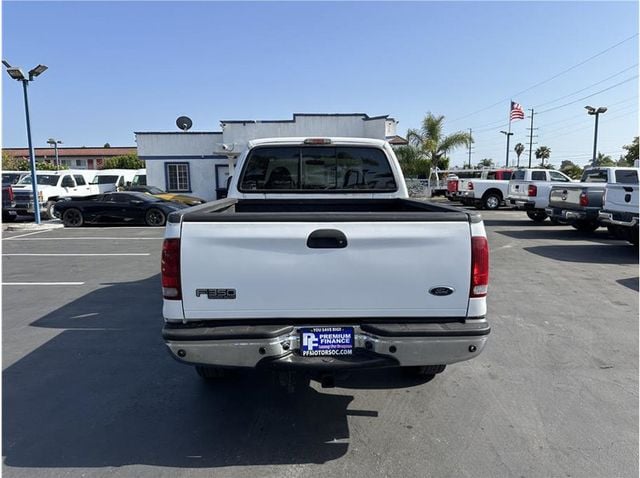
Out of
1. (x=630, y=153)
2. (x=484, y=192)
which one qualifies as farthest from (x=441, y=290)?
(x=630, y=153)

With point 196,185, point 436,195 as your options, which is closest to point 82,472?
point 196,185

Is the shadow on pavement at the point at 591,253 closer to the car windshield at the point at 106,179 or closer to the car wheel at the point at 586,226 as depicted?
the car wheel at the point at 586,226

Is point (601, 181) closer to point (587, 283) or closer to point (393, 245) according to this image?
point (587, 283)

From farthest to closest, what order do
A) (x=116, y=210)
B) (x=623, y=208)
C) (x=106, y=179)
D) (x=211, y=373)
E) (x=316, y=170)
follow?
(x=106, y=179) → (x=116, y=210) → (x=623, y=208) → (x=316, y=170) → (x=211, y=373)

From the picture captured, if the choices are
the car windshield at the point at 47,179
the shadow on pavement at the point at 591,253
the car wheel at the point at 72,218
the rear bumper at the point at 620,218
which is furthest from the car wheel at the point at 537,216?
the car windshield at the point at 47,179

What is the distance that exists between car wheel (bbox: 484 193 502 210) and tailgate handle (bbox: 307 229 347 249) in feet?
69.9

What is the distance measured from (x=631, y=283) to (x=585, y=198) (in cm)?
566

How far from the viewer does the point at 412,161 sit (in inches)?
1293

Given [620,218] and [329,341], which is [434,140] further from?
[329,341]

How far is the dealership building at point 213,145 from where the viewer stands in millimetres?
22000

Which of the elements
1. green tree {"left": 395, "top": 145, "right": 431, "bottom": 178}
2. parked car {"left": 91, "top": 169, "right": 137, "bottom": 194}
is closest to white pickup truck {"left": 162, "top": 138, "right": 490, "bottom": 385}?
parked car {"left": 91, "top": 169, "right": 137, "bottom": 194}

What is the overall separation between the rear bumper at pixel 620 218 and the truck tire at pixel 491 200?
37.9 feet

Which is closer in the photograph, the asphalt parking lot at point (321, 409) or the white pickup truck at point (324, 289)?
the white pickup truck at point (324, 289)

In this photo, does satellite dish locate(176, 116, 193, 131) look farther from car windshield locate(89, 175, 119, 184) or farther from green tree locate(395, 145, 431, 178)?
green tree locate(395, 145, 431, 178)
